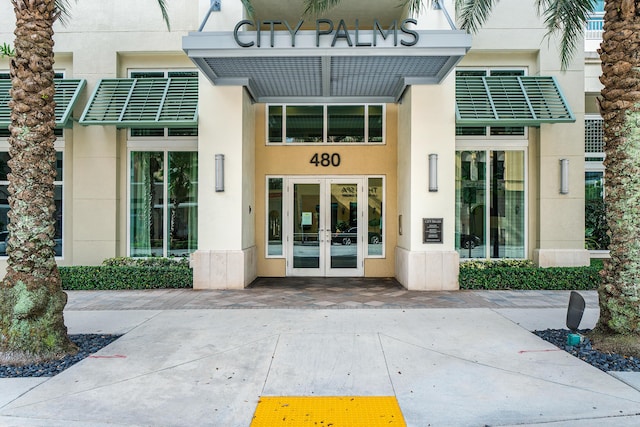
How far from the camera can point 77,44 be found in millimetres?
11656

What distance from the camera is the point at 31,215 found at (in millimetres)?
5297

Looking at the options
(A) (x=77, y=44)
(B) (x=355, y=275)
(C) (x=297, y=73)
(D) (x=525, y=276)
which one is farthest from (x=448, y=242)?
(A) (x=77, y=44)

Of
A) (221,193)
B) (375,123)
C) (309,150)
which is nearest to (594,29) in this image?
(375,123)

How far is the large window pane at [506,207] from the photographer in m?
11.7

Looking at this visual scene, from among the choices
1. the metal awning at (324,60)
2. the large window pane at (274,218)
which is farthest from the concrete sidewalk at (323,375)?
the metal awning at (324,60)

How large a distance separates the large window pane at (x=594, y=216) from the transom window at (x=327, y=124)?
6.23 m

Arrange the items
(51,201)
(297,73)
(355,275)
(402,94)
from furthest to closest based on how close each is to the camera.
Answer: (355,275) < (402,94) < (297,73) < (51,201)

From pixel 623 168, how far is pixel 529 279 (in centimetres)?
532

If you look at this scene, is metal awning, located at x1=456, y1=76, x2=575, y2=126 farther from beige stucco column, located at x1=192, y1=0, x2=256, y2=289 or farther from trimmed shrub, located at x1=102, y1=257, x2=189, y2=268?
trimmed shrub, located at x1=102, y1=257, x2=189, y2=268

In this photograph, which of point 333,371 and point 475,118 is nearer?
point 333,371

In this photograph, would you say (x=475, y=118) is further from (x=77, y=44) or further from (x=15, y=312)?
Answer: (x=77, y=44)

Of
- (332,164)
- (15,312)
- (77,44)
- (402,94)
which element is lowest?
(15,312)

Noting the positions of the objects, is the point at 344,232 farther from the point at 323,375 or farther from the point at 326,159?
the point at 323,375

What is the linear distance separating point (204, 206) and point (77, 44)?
601cm
